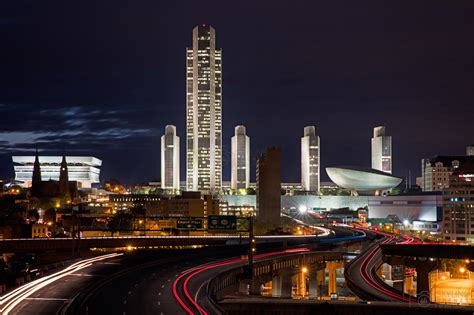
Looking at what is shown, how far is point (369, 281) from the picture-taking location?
2916 inches

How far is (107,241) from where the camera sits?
4166 inches

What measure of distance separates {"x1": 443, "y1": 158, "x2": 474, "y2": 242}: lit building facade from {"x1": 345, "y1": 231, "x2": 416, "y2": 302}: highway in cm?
5367

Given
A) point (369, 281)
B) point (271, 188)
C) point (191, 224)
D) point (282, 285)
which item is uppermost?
point (271, 188)

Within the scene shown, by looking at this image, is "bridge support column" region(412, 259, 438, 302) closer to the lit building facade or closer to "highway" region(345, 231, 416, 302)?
"highway" region(345, 231, 416, 302)

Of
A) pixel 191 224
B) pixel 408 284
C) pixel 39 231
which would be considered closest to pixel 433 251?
pixel 408 284

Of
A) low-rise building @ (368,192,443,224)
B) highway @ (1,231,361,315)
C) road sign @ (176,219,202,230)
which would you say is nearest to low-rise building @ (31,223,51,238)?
highway @ (1,231,361,315)

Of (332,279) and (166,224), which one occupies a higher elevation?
(166,224)

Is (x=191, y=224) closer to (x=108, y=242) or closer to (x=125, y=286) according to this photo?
(x=108, y=242)

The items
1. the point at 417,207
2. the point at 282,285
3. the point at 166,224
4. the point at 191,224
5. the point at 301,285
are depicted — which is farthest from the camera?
the point at 417,207

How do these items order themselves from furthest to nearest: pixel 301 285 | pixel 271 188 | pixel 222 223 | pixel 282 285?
pixel 271 188, pixel 301 285, pixel 282 285, pixel 222 223

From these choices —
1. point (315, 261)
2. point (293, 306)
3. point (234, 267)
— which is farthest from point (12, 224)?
point (293, 306)

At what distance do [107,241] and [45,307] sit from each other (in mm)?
60363

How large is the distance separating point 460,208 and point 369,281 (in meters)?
88.5

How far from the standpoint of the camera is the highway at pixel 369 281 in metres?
64.3
